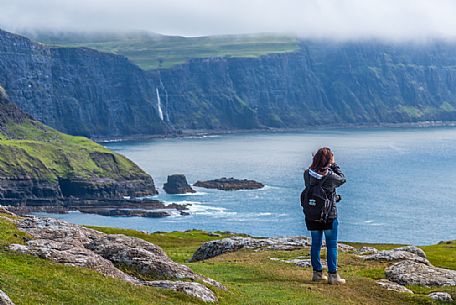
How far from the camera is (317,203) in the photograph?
32.0 m

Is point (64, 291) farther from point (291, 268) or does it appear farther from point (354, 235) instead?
point (354, 235)

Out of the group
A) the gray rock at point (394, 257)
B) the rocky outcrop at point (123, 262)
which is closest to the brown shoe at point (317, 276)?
the rocky outcrop at point (123, 262)

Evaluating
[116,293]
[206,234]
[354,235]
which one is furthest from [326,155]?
[354,235]

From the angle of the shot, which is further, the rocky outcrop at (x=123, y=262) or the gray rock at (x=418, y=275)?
the gray rock at (x=418, y=275)

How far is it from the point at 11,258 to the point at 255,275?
11.7 m

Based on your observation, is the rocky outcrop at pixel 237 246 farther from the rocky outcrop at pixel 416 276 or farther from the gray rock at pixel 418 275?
the gray rock at pixel 418 275

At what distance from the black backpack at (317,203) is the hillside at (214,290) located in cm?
290

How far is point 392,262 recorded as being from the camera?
1718 inches

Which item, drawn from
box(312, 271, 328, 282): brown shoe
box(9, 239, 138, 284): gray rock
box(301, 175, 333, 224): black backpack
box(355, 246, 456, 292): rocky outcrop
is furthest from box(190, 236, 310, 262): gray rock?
box(9, 239, 138, 284): gray rock

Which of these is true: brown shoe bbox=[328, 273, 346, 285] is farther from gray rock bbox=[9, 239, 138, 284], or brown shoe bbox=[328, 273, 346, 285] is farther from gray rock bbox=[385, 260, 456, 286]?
gray rock bbox=[9, 239, 138, 284]

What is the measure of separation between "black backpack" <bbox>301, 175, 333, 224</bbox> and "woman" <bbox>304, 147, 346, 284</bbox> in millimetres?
112

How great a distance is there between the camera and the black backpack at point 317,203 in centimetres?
3183

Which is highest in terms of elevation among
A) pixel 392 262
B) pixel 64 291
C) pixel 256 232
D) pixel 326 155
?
pixel 326 155

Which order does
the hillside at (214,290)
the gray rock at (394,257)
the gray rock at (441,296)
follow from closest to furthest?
the hillside at (214,290), the gray rock at (441,296), the gray rock at (394,257)
